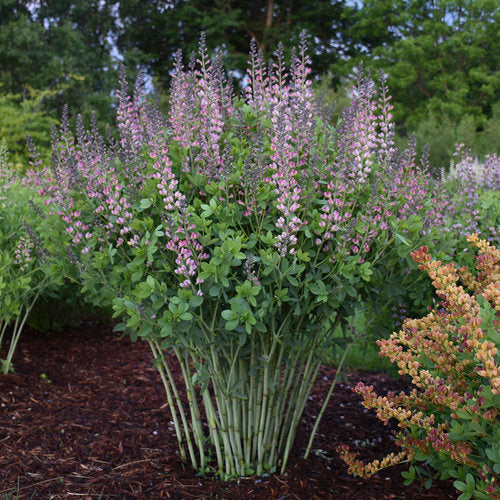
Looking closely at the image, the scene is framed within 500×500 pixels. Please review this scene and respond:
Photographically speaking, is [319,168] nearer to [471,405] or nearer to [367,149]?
[367,149]

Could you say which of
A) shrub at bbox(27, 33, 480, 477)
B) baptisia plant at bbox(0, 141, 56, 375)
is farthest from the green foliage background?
shrub at bbox(27, 33, 480, 477)

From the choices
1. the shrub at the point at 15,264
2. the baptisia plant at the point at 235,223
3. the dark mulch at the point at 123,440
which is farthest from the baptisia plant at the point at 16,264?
the baptisia plant at the point at 235,223

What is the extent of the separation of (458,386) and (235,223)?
1247 millimetres

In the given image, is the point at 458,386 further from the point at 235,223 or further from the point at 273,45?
the point at 273,45

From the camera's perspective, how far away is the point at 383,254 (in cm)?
300

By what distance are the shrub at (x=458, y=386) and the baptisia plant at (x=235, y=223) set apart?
0.44 m

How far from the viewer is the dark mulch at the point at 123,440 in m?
3.23

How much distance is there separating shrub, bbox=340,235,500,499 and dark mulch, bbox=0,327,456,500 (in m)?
0.81

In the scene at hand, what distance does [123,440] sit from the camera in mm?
3861

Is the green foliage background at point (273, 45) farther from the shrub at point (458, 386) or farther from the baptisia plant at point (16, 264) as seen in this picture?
the shrub at point (458, 386)

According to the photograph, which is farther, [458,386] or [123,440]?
[123,440]

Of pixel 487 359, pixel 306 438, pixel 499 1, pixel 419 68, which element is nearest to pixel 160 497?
pixel 306 438

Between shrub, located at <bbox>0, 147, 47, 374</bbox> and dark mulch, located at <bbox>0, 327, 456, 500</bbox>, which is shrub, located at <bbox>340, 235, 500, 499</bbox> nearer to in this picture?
dark mulch, located at <bbox>0, 327, 456, 500</bbox>

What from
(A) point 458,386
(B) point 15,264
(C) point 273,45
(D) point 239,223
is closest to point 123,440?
(B) point 15,264
